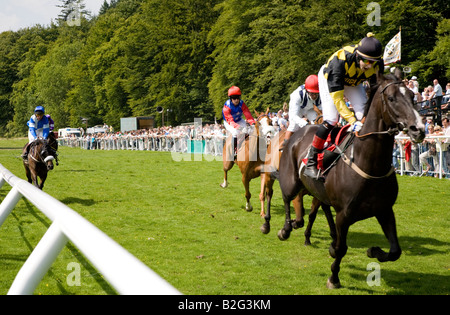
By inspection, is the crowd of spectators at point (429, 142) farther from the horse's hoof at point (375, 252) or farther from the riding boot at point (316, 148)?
the horse's hoof at point (375, 252)

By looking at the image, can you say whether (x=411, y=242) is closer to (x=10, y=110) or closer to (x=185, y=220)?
(x=185, y=220)

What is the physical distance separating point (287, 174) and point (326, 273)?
1.73 meters

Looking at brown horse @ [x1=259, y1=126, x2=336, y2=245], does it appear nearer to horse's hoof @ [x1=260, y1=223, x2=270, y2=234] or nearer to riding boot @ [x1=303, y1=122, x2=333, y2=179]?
horse's hoof @ [x1=260, y1=223, x2=270, y2=234]

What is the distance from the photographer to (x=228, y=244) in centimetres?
729

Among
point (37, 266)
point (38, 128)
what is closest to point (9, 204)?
point (37, 266)

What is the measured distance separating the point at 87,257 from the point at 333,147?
13.5 ft

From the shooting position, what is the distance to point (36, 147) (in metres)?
12.1

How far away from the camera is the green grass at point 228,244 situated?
17.4ft

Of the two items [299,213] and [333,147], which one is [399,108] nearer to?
[333,147]

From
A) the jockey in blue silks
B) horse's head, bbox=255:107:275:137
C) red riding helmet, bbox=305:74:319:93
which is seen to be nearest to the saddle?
red riding helmet, bbox=305:74:319:93

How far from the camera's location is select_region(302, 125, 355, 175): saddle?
5365mm

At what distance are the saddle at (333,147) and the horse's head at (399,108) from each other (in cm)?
71

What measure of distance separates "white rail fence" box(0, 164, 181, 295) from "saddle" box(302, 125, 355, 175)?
338 cm

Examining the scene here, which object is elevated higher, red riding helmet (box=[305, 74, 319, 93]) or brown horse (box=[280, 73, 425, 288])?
red riding helmet (box=[305, 74, 319, 93])
